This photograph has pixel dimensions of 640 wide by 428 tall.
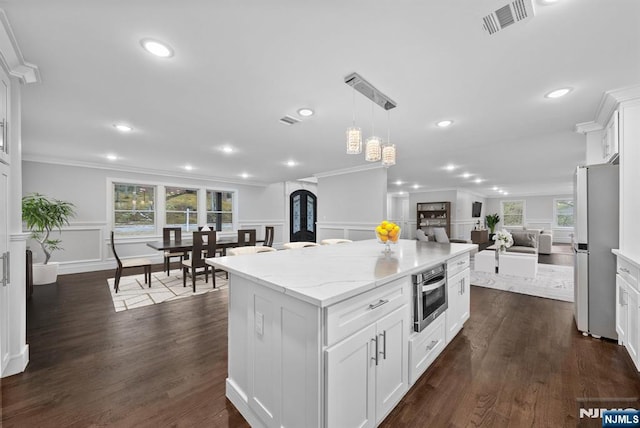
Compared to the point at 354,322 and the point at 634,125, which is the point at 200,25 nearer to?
the point at 354,322

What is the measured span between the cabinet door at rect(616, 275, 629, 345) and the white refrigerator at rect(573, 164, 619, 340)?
202 millimetres

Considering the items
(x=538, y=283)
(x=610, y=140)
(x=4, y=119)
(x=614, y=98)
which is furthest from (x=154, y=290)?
(x=538, y=283)

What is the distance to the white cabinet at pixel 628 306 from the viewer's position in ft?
6.37

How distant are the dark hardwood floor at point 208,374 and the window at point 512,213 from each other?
12.4 meters

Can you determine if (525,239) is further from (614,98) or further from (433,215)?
(614,98)

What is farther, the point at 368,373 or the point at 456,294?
the point at 456,294

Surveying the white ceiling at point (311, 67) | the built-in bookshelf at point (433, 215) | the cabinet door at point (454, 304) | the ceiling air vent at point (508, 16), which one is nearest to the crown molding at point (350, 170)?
the white ceiling at point (311, 67)

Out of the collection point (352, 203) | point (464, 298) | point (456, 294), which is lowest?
point (464, 298)

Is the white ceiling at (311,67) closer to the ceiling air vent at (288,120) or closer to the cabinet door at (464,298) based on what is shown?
the ceiling air vent at (288,120)

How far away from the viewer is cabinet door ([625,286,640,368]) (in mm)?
1927

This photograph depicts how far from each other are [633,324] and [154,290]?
565 cm

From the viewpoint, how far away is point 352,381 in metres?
1.30

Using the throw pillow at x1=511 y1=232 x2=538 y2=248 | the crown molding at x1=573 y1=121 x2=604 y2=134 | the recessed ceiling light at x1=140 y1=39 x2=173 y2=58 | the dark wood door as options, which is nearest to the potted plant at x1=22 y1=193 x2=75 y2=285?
the recessed ceiling light at x1=140 y1=39 x2=173 y2=58

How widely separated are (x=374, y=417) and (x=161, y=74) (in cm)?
292
